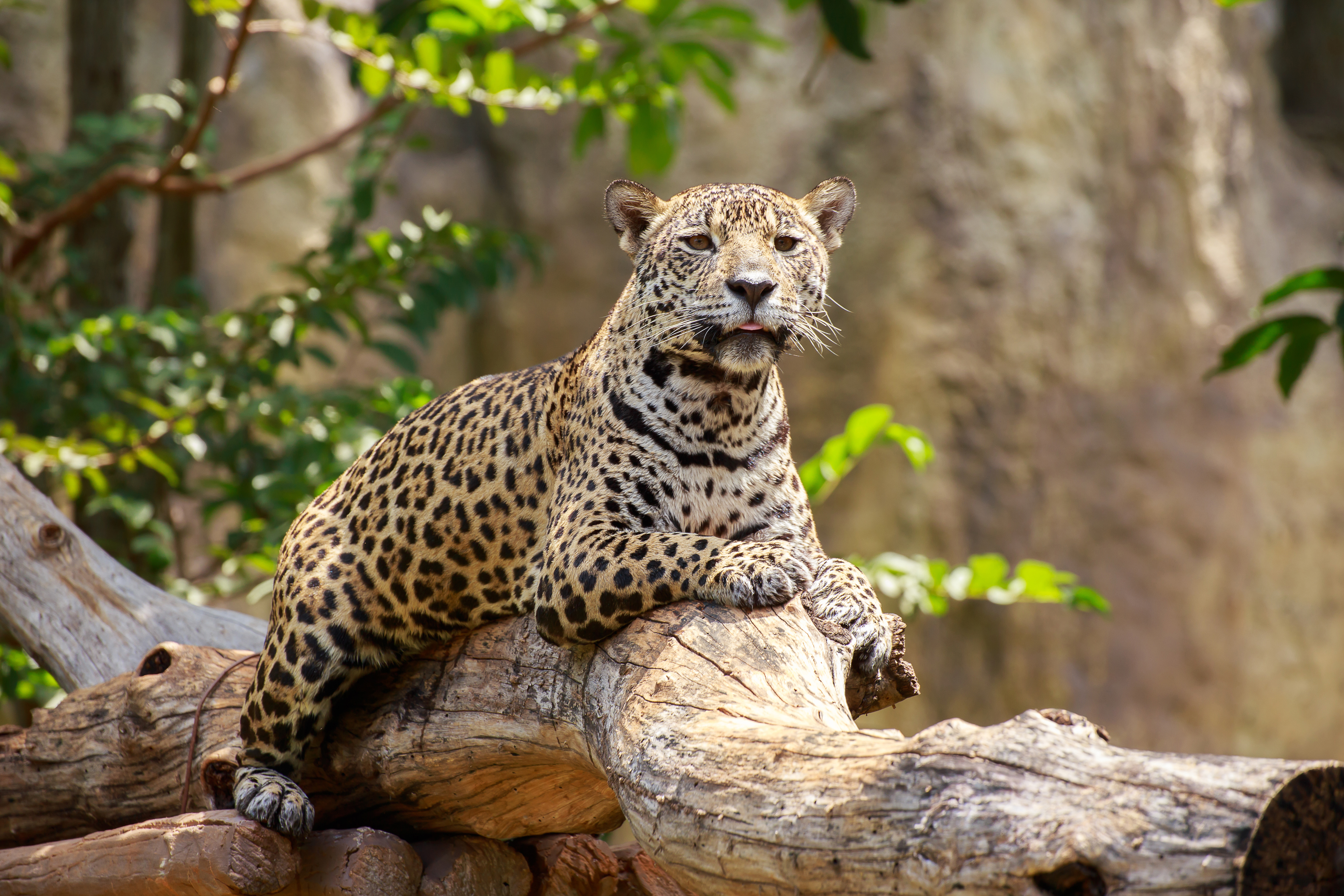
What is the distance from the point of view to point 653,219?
4.76 metres

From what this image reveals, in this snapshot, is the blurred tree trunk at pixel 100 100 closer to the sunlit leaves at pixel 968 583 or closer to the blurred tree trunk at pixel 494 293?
the blurred tree trunk at pixel 494 293

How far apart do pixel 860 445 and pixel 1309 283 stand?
2191mm

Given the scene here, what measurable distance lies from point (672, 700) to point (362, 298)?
1011 centimetres

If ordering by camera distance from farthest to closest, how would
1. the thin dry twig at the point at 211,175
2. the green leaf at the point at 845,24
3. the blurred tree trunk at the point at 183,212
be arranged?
the blurred tree trunk at the point at 183,212 → the thin dry twig at the point at 211,175 → the green leaf at the point at 845,24

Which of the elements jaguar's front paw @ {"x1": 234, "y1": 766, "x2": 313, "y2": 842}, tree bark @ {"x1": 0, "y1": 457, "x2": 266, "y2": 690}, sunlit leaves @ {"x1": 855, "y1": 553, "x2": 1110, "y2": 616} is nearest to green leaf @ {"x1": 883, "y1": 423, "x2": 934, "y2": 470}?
sunlit leaves @ {"x1": 855, "y1": 553, "x2": 1110, "y2": 616}

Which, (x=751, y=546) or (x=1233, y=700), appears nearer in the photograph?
(x=751, y=546)

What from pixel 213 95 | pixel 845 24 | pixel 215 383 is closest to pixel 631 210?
pixel 845 24

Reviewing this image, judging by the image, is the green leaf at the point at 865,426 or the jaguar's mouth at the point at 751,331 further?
the green leaf at the point at 865,426

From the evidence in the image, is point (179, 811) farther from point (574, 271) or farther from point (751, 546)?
point (574, 271)

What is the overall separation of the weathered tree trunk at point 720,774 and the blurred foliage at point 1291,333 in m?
2.59

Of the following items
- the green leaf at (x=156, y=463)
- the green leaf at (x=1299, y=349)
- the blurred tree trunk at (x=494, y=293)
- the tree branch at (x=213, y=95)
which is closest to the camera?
the green leaf at (x=1299, y=349)

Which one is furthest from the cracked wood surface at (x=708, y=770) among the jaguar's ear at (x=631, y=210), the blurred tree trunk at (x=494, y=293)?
the blurred tree trunk at (x=494, y=293)

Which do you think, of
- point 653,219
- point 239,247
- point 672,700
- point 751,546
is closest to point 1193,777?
point 672,700

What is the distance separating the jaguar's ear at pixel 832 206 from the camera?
4844 millimetres
